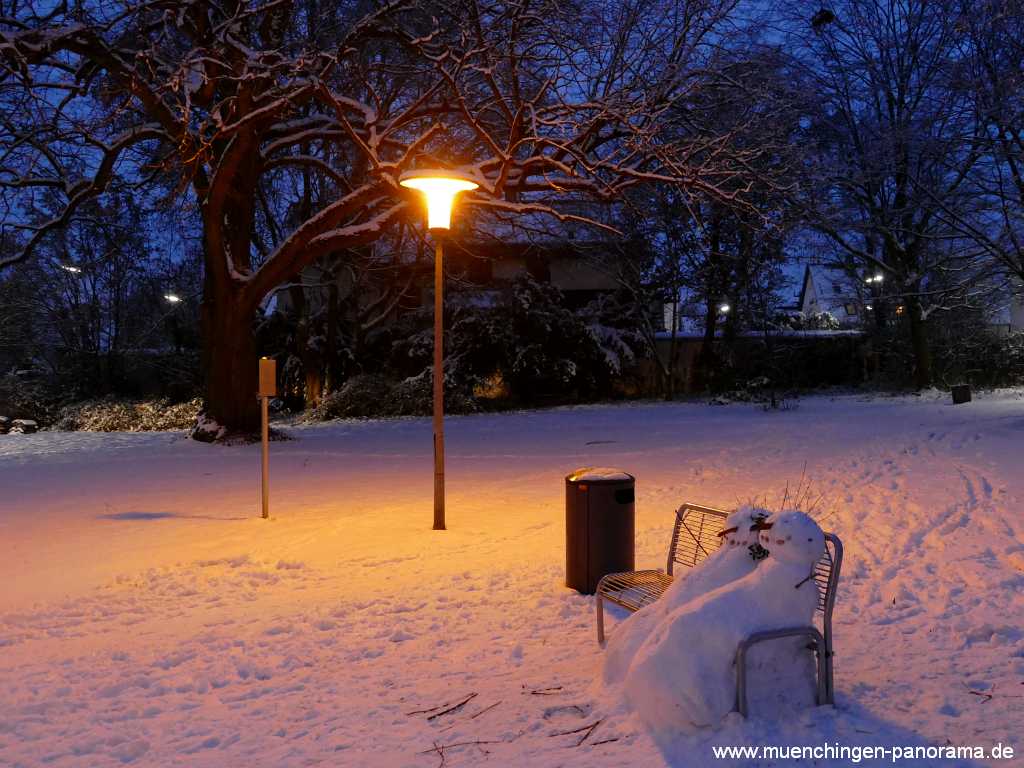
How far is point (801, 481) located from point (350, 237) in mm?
9621

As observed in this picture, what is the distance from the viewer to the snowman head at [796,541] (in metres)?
3.30

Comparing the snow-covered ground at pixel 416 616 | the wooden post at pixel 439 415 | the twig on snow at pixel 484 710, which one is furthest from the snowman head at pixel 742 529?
the wooden post at pixel 439 415

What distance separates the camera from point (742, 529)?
3721 millimetres

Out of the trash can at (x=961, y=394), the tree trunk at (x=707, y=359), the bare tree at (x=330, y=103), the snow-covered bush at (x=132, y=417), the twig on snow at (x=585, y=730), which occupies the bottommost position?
the twig on snow at (x=585, y=730)

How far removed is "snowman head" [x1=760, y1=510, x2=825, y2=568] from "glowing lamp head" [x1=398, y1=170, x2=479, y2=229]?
5277mm

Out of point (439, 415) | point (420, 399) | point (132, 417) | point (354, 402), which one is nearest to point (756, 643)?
point (439, 415)

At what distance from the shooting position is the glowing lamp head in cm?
754

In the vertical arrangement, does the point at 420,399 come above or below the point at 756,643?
above

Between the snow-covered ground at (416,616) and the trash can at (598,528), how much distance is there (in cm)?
24

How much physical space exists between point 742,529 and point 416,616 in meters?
2.57

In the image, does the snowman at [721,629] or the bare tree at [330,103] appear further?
the bare tree at [330,103]

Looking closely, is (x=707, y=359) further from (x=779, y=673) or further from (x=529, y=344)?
(x=779, y=673)

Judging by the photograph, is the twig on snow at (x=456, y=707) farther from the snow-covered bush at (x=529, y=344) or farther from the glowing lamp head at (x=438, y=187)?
the snow-covered bush at (x=529, y=344)

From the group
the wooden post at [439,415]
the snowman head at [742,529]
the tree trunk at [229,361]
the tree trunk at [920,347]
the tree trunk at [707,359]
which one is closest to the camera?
the snowman head at [742,529]
